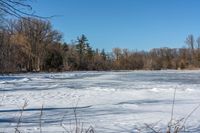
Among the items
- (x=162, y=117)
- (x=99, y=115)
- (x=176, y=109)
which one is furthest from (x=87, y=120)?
(x=176, y=109)

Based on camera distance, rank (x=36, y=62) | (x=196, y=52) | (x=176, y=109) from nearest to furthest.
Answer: (x=176, y=109) < (x=36, y=62) < (x=196, y=52)

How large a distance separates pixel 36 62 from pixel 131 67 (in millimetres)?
31864

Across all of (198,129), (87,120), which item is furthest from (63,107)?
(198,129)

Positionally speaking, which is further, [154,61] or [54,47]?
[154,61]

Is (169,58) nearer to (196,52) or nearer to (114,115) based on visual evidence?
(196,52)

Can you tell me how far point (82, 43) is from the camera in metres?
94.0

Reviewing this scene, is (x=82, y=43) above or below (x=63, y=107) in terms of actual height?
above

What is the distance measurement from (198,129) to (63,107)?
4.94 m

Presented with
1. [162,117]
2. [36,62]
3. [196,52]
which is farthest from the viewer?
[196,52]

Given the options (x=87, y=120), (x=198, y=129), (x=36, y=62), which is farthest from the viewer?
(x=36, y=62)

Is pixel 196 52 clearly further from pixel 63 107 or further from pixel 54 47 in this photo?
pixel 63 107

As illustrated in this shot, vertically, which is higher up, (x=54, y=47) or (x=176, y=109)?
(x=54, y=47)

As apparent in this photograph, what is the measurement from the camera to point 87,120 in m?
9.32

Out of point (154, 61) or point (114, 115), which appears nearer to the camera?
point (114, 115)
